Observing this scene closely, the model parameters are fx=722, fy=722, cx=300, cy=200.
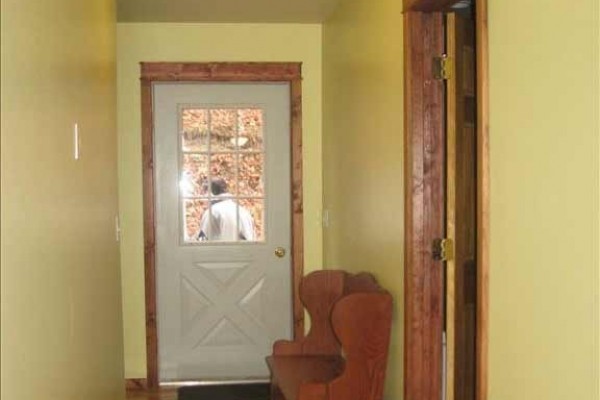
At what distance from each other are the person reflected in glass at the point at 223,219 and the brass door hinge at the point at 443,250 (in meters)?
2.05

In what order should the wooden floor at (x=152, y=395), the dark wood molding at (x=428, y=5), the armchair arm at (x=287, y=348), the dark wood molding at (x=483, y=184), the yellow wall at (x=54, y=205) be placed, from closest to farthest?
the yellow wall at (x=54, y=205), the dark wood molding at (x=483, y=184), the dark wood molding at (x=428, y=5), the armchair arm at (x=287, y=348), the wooden floor at (x=152, y=395)

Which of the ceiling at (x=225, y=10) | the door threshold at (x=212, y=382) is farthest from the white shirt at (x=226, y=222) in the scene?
the ceiling at (x=225, y=10)

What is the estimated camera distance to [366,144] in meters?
3.34

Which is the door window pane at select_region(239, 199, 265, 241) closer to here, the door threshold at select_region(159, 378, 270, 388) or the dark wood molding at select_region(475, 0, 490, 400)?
the door threshold at select_region(159, 378, 270, 388)

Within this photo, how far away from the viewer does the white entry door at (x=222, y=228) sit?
4.50m

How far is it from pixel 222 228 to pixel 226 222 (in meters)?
0.05

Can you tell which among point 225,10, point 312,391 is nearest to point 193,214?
point 225,10

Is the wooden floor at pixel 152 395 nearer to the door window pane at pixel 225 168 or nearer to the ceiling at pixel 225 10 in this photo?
the door window pane at pixel 225 168

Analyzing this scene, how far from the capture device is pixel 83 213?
223cm

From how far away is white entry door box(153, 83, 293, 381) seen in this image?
14.8 ft

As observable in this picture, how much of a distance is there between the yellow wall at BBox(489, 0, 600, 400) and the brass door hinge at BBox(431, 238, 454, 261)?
0.81 meters

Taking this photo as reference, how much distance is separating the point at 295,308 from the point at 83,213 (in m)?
2.54

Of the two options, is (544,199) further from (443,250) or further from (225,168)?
(225,168)

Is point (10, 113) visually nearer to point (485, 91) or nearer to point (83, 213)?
point (83, 213)
